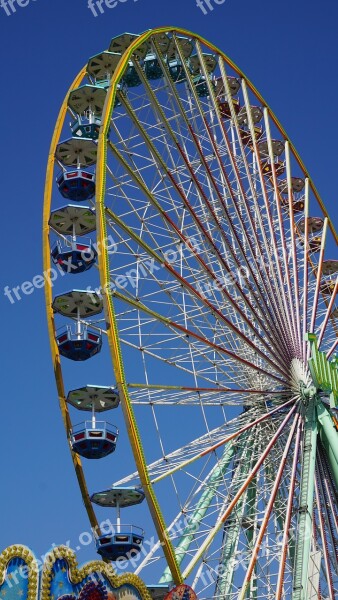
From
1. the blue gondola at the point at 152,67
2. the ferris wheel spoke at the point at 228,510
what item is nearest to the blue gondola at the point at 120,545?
the ferris wheel spoke at the point at 228,510

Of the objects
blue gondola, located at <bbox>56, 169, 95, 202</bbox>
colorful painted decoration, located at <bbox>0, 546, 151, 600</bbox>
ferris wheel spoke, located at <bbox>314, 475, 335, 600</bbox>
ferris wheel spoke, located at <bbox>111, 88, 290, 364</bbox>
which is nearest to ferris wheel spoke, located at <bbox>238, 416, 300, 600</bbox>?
ferris wheel spoke, located at <bbox>314, 475, 335, 600</bbox>

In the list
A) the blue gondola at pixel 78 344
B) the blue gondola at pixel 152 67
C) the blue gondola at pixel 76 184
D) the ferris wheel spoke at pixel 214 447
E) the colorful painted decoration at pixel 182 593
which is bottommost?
the colorful painted decoration at pixel 182 593

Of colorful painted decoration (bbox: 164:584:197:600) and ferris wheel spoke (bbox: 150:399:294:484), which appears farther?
ferris wheel spoke (bbox: 150:399:294:484)

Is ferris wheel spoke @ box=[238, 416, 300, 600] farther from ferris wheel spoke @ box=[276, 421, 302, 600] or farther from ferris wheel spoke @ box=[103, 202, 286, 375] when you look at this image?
ferris wheel spoke @ box=[103, 202, 286, 375]

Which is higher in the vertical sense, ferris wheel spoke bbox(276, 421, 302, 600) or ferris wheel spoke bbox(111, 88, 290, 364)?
ferris wheel spoke bbox(111, 88, 290, 364)

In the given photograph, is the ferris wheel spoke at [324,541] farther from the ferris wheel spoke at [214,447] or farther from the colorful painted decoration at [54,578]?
the colorful painted decoration at [54,578]

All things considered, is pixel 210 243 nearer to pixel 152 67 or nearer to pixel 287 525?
pixel 152 67

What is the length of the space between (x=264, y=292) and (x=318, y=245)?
8313 millimetres

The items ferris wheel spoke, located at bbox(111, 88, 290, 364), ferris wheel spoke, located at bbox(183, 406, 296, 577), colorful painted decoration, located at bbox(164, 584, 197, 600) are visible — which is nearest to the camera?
colorful painted decoration, located at bbox(164, 584, 197, 600)

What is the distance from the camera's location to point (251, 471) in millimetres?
25984

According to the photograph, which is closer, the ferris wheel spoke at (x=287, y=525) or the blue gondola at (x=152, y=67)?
the ferris wheel spoke at (x=287, y=525)

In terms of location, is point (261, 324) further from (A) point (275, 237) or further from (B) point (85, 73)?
(B) point (85, 73)

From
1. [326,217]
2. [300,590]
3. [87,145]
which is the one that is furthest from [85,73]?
[300,590]

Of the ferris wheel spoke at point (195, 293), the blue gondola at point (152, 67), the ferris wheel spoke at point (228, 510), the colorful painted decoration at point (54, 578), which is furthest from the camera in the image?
the blue gondola at point (152, 67)
